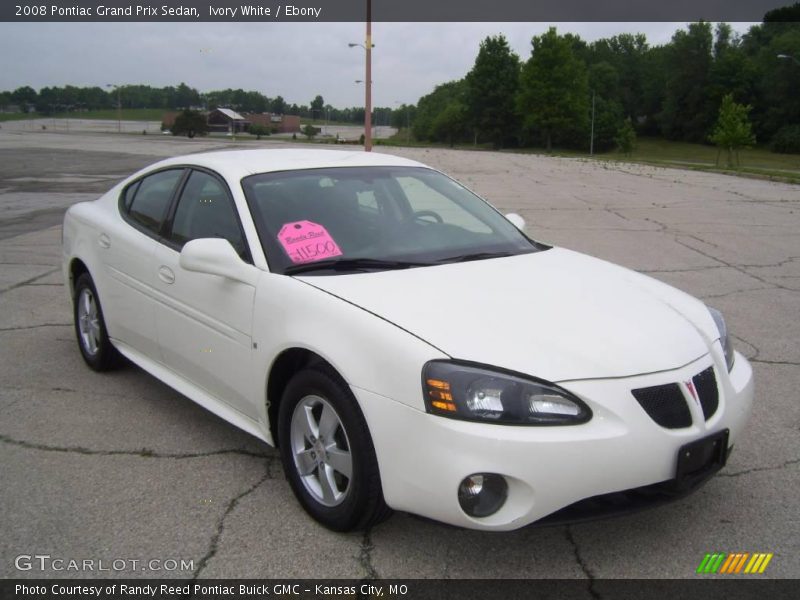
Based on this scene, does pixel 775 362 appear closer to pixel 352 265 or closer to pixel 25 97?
pixel 352 265

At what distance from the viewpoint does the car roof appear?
3.96m

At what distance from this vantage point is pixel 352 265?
3424 millimetres

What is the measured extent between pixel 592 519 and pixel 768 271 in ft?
23.8

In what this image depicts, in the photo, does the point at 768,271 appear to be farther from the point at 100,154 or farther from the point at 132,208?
the point at 100,154

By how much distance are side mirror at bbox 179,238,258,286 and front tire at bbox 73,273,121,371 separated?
1.68 metres

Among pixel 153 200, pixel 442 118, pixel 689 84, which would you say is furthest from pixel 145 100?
pixel 153 200

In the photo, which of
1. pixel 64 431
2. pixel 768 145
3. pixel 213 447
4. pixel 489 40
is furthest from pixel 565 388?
pixel 489 40

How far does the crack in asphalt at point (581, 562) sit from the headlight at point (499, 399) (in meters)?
0.64

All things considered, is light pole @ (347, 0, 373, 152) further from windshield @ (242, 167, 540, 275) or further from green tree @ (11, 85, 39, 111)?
green tree @ (11, 85, 39, 111)

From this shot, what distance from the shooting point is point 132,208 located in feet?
15.4

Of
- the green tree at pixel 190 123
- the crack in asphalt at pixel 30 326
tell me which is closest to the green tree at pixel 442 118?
the green tree at pixel 190 123

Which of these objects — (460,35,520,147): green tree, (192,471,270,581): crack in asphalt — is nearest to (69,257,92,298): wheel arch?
(192,471,270,581): crack in asphalt

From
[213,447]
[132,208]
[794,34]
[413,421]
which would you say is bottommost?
[213,447]
